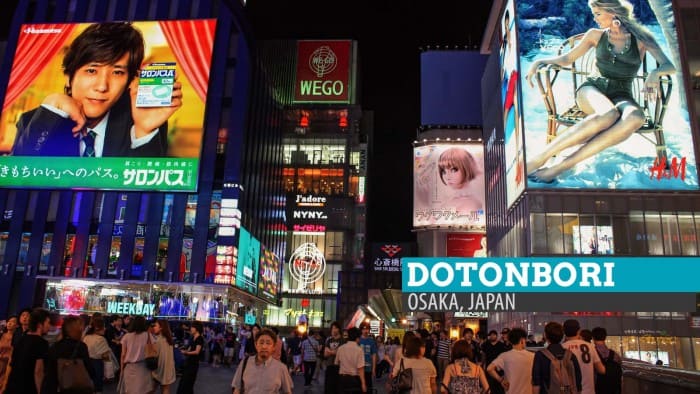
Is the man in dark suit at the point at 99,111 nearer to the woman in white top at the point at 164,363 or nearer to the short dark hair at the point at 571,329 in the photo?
the woman in white top at the point at 164,363

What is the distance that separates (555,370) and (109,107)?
48.1m

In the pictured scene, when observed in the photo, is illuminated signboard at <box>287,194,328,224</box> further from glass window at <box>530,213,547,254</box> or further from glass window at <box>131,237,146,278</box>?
glass window at <box>530,213,547,254</box>

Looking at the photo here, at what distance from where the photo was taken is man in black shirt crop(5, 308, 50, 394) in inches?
271

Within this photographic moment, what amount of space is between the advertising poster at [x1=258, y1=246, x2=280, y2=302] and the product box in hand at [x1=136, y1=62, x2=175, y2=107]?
53.2 feet

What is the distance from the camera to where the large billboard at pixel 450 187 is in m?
72.7

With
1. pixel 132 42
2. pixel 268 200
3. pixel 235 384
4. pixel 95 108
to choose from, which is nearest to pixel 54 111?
pixel 95 108

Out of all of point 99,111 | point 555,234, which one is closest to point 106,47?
point 99,111

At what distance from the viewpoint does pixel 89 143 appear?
48125 millimetres

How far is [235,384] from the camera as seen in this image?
6391mm

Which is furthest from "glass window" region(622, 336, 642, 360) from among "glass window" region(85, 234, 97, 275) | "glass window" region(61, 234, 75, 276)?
"glass window" region(61, 234, 75, 276)

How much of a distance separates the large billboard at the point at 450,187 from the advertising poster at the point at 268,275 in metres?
19.4

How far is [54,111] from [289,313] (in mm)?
39253

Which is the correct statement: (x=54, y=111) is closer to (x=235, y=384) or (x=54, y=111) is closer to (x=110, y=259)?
(x=110, y=259)

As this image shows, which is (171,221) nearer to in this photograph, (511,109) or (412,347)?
(511,109)
